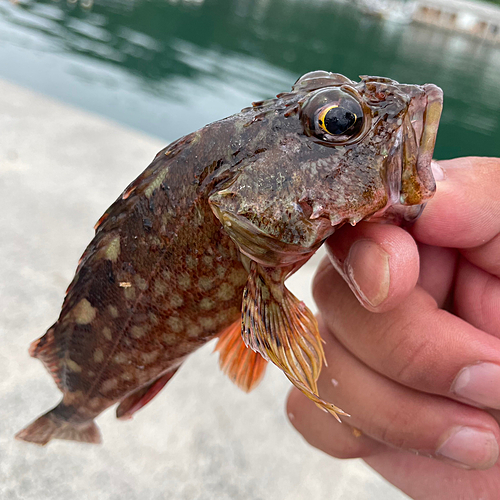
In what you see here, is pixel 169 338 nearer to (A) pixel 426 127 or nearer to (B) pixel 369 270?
(B) pixel 369 270

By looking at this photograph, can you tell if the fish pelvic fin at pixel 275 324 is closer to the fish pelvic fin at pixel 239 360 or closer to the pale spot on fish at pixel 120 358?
the fish pelvic fin at pixel 239 360

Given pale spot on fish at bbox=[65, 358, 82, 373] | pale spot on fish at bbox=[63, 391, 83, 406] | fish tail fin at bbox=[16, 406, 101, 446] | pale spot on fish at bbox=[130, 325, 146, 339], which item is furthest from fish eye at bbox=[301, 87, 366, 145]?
fish tail fin at bbox=[16, 406, 101, 446]

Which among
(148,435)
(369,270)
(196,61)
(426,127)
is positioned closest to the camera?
(426,127)

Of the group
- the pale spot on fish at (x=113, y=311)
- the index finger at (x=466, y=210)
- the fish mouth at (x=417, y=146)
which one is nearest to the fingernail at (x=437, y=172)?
the index finger at (x=466, y=210)

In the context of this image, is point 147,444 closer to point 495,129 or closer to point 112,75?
point 112,75

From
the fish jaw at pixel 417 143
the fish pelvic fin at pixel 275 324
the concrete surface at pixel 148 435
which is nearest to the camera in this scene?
the fish jaw at pixel 417 143

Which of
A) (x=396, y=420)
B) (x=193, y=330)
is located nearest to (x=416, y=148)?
(x=193, y=330)
